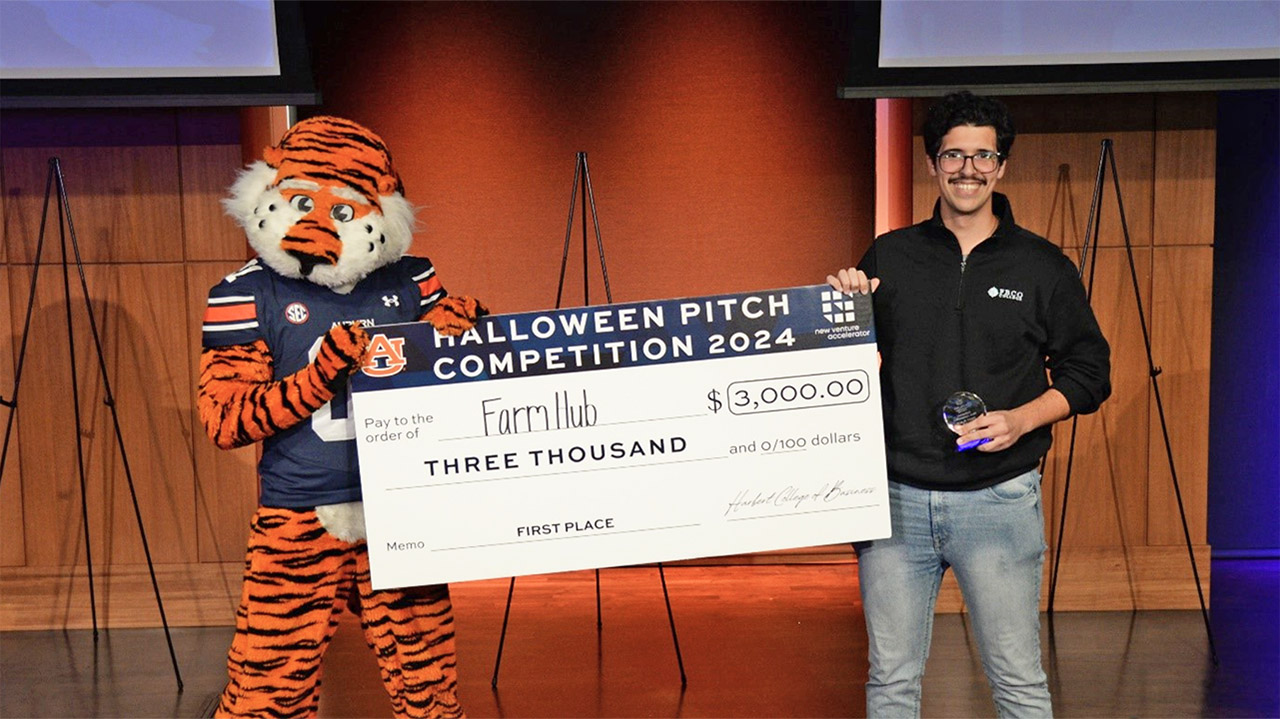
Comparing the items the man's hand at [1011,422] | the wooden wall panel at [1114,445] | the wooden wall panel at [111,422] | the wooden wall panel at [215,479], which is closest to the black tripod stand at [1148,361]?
the wooden wall panel at [1114,445]

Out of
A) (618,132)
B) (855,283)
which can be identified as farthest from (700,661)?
(618,132)

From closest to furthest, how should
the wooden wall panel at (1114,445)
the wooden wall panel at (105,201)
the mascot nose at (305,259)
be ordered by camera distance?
the mascot nose at (305,259), the wooden wall panel at (105,201), the wooden wall panel at (1114,445)

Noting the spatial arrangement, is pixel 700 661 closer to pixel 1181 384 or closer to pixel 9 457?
pixel 1181 384

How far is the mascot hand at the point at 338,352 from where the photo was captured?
7.41 feet

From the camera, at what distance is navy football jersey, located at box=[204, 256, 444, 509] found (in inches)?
93.6

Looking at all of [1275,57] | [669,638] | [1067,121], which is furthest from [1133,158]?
[669,638]

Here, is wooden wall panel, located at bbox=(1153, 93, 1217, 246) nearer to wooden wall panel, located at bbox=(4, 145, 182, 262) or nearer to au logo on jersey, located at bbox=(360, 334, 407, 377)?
au logo on jersey, located at bbox=(360, 334, 407, 377)

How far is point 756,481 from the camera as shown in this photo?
8.24 feet

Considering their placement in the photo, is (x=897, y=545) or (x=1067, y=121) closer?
(x=897, y=545)

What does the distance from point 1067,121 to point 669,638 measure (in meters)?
2.32

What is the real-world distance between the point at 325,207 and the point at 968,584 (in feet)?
4.94

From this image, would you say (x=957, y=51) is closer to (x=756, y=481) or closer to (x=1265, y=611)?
(x=756, y=481)

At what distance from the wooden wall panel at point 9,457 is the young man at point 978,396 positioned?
10.4ft

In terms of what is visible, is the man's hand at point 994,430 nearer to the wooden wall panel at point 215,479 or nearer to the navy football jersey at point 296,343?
the navy football jersey at point 296,343
